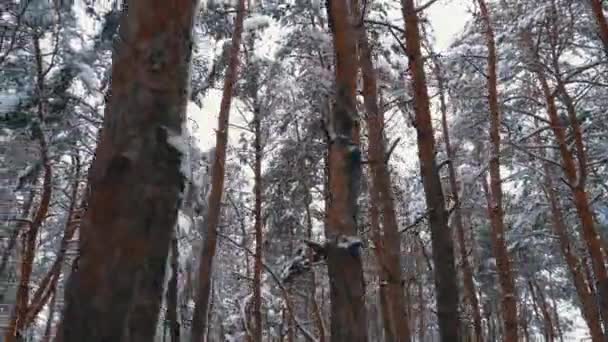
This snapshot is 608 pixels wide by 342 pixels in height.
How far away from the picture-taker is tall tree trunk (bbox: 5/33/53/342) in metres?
9.35

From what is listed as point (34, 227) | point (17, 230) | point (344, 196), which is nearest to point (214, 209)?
point (34, 227)

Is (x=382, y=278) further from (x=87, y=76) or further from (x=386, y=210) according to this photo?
(x=87, y=76)

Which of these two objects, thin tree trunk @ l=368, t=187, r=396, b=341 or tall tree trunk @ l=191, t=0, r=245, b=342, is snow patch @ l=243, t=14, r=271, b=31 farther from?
thin tree trunk @ l=368, t=187, r=396, b=341

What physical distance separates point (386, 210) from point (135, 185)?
5.25 meters

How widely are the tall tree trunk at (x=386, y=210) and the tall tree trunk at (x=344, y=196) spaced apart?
1.45 meters

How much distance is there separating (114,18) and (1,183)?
4.67 meters

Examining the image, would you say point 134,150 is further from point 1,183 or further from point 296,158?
point 296,158

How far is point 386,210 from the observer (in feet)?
22.2

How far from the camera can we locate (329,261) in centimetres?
404

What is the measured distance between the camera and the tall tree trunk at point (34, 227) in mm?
9352

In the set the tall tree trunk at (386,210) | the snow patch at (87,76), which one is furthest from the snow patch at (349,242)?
the snow patch at (87,76)

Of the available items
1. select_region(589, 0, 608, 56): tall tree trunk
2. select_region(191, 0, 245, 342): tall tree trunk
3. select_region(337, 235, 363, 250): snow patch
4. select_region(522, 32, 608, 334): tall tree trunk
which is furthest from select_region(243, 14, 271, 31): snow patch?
select_region(337, 235, 363, 250): snow patch

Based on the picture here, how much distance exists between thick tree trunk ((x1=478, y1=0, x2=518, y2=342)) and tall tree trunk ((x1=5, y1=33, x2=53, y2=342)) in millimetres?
7869

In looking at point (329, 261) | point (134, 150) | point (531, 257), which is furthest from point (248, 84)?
point (531, 257)
